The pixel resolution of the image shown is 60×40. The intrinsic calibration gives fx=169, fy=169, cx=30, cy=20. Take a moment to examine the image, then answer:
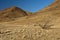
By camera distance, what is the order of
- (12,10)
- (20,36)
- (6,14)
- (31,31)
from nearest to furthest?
1. (20,36)
2. (31,31)
3. (6,14)
4. (12,10)

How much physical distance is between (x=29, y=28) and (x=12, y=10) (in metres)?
43.9

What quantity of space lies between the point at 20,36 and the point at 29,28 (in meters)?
1.04

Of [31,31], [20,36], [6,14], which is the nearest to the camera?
[20,36]

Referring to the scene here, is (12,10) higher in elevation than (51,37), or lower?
higher

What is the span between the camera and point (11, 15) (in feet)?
164

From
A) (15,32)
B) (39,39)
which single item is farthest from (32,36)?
(15,32)

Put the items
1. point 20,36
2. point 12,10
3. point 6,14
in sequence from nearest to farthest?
point 20,36 < point 6,14 < point 12,10

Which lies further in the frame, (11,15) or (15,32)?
(11,15)

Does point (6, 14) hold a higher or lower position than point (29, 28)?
higher

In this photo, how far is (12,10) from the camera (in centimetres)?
5222

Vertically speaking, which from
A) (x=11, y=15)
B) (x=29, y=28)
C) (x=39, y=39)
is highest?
(x=11, y=15)

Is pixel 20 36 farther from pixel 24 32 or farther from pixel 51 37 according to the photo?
pixel 51 37

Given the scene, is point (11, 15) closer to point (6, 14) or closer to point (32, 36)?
point (6, 14)

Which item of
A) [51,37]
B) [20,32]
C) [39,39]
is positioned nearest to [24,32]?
[20,32]
